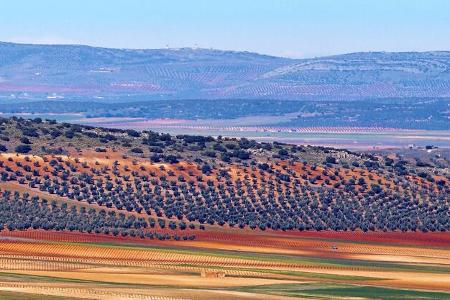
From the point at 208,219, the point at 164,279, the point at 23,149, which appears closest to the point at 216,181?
the point at 23,149

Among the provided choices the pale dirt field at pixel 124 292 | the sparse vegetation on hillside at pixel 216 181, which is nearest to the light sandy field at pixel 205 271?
the pale dirt field at pixel 124 292

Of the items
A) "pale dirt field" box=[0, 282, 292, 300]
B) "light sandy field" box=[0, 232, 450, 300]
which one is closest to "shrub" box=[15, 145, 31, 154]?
"light sandy field" box=[0, 232, 450, 300]

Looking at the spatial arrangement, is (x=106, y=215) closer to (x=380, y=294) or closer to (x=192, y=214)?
(x=192, y=214)

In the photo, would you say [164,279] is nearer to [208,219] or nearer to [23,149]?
[208,219]

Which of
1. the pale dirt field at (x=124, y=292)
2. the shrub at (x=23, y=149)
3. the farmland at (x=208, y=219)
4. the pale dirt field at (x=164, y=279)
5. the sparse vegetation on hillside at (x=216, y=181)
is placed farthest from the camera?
the shrub at (x=23, y=149)

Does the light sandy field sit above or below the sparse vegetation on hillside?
above

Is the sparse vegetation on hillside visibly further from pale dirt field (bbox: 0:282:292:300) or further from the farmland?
pale dirt field (bbox: 0:282:292:300)

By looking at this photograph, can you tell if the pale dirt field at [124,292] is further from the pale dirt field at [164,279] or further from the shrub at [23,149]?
the shrub at [23,149]

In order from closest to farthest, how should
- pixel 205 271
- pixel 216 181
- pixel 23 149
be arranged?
pixel 205 271 → pixel 216 181 → pixel 23 149

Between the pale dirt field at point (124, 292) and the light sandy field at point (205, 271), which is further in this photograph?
the light sandy field at point (205, 271)
